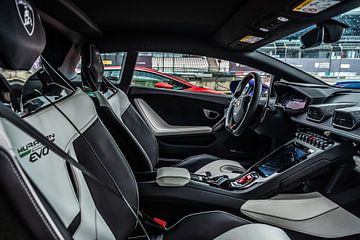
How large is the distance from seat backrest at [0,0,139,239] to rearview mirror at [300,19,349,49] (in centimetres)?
126

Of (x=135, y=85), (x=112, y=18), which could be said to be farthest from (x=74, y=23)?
(x=135, y=85)

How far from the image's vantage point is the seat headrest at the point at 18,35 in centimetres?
55

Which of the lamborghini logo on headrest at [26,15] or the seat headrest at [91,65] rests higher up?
the lamborghini logo on headrest at [26,15]

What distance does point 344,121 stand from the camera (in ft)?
4.44

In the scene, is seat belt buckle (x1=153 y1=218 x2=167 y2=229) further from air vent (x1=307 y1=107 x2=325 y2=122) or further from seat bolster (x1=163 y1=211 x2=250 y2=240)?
air vent (x1=307 y1=107 x2=325 y2=122)

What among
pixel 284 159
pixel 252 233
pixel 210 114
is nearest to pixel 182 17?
pixel 210 114

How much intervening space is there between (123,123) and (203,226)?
645 mm

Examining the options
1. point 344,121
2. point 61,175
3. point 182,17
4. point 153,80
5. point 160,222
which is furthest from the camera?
point 153,80

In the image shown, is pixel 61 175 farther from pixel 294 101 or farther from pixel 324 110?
pixel 294 101

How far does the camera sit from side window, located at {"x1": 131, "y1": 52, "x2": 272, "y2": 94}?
7.71 ft

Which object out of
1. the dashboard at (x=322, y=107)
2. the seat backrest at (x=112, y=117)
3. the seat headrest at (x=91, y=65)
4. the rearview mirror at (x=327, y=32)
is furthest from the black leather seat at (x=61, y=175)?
the rearview mirror at (x=327, y=32)

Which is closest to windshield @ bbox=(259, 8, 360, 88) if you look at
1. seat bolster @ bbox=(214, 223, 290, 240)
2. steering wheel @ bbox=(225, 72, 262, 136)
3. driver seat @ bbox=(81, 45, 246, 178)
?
steering wheel @ bbox=(225, 72, 262, 136)

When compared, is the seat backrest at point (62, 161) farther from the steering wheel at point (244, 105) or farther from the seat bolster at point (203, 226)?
the steering wheel at point (244, 105)

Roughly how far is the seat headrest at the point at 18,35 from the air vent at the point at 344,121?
1173mm
